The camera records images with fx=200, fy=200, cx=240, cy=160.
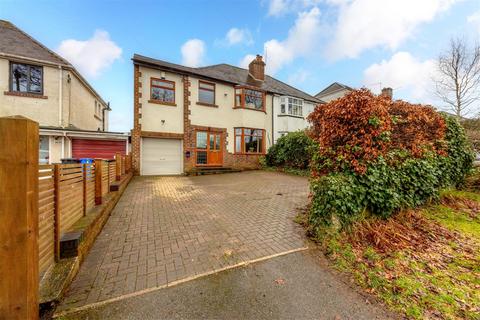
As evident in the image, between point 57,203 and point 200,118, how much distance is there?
10886 mm

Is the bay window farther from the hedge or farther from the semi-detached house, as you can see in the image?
the hedge

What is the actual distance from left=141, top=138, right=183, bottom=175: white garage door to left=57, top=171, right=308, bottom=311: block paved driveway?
19.1 feet

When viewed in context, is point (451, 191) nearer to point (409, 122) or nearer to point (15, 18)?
point (409, 122)

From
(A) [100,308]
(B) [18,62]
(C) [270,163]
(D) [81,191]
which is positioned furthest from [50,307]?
(B) [18,62]

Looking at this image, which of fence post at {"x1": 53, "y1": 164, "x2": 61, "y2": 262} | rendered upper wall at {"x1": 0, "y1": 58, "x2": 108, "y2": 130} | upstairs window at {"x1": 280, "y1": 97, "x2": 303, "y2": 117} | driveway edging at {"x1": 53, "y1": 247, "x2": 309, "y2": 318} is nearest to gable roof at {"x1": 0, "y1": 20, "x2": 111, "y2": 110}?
rendered upper wall at {"x1": 0, "y1": 58, "x2": 108, "y2": 130}

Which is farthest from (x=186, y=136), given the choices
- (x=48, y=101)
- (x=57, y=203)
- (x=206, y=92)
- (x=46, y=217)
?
(x=46, y=217)

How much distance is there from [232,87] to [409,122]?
1149 cm

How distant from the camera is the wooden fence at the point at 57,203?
213 centimetres

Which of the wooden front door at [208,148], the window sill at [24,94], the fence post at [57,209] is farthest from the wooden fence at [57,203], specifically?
the window sill at [24,94]

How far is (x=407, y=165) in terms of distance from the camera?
415 cm

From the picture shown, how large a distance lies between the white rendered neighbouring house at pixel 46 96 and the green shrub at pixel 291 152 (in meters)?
10.1

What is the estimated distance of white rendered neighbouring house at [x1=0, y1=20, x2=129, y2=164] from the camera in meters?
10.8

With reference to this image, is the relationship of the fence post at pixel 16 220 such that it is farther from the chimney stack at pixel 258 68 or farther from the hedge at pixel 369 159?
the chimney stack at pixel 258 68

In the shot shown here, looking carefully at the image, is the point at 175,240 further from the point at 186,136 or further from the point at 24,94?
the point at 24,94
